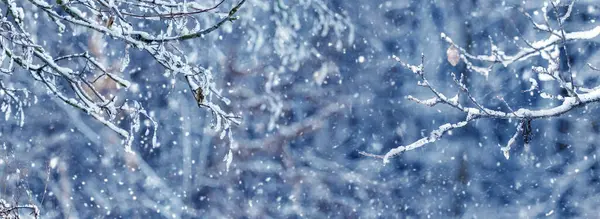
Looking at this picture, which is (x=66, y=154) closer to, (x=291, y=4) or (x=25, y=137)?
(x=25, y=137)

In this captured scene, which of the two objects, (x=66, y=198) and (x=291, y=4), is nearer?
(x=291, y=4)

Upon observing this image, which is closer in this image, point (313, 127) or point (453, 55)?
point (453, 55)

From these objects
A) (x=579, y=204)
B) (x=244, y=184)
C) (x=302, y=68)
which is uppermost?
(x=302, y=68)

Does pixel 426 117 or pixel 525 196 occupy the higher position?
pixel 426 117

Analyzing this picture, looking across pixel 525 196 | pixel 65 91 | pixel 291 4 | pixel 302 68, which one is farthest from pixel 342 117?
pixel 65 91

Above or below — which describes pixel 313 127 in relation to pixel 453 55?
below

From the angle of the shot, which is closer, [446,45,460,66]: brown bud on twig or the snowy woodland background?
[446,45,460,66]: brown bud on twig

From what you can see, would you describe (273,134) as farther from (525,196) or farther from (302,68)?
(525,196)

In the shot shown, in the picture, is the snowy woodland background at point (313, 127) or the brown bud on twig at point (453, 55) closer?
the brown bud on twig at point (453, 55)
